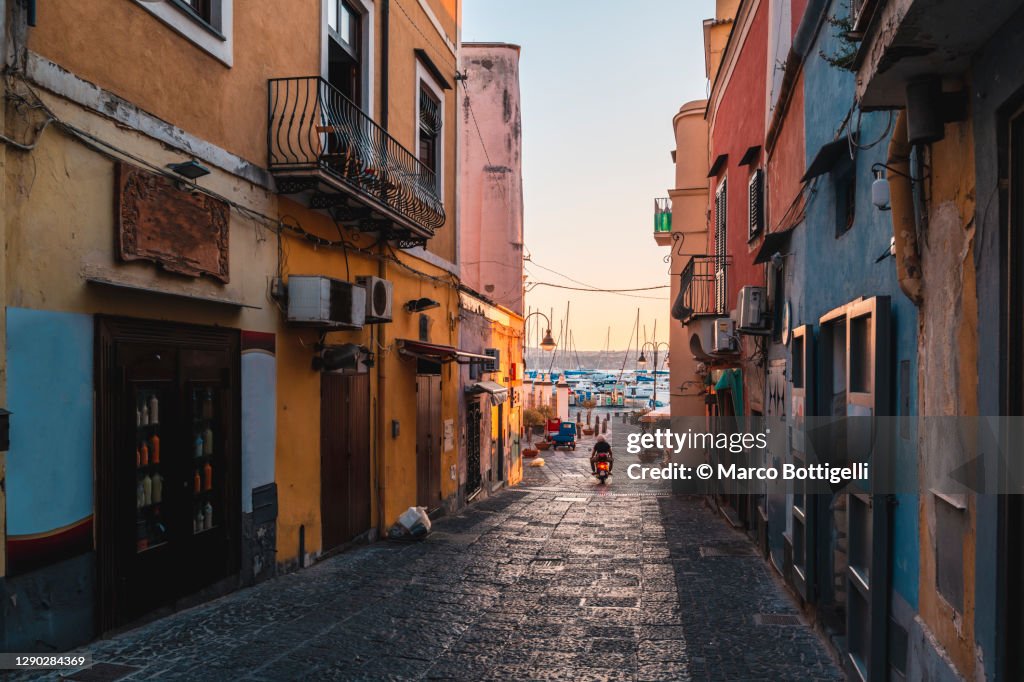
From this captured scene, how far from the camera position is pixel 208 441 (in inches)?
309

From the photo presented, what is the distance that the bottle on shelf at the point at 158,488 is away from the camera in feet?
23.0

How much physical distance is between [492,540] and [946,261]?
8.55 meters

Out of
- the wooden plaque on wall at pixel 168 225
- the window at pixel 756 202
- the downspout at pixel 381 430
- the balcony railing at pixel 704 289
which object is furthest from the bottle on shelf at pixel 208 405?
the balcony railing at pixel 704 289

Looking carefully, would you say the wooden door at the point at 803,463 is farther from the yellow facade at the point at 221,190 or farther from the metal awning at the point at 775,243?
the yellow facade at the point at 221,190

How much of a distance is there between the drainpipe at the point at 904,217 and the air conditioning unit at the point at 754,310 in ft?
20.8

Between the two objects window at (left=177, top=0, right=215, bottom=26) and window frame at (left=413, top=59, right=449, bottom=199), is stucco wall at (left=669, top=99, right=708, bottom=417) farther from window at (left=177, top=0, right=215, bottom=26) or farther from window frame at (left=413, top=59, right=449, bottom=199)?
window at (left=177, top=0, right=215, bottom=26)

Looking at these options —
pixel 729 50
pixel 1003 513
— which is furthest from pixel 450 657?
pixel 729 50

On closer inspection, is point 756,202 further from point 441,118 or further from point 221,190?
point 221,190

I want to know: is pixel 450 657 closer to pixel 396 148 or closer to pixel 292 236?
pixel 292 236

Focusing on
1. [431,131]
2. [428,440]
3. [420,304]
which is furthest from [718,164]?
[428,440]

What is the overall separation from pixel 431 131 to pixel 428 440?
542 cm

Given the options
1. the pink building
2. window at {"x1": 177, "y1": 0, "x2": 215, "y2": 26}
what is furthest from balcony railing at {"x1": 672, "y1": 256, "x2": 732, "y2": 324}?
window at {"x1": 177, "y1": 0, "x2": 215, "y2": 26}

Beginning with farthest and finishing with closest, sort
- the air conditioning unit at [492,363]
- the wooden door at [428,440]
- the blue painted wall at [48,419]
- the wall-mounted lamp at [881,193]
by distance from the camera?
the air conditioning unit at [492,363] < the wooden door at [428,440] < the blue painted wall at [48,419] < the wall-mounted lamp at [881,193]

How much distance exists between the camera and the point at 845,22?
5211 mm
